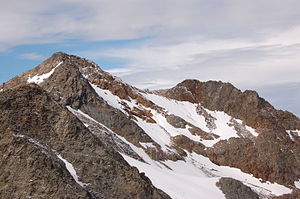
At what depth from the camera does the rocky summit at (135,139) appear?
56.3ft

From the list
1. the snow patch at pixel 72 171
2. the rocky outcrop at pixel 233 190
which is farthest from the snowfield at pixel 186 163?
the snow patch at pixel 72 171

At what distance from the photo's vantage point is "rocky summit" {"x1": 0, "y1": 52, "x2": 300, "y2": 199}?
56.3ft

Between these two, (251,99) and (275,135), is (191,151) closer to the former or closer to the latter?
(275,135)

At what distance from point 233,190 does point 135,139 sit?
16.9m

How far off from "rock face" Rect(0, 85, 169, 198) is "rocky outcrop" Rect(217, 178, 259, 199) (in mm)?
14750

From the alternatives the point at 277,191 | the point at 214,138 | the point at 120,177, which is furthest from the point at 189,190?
the point at 214,138

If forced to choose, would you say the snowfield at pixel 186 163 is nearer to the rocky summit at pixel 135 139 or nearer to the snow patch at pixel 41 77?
the rocky summit at pixel 135 139

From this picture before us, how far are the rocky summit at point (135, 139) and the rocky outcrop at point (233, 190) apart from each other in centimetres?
9

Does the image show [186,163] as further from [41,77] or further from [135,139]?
[41,77]

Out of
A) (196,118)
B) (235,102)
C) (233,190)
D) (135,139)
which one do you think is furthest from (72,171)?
(235,102)

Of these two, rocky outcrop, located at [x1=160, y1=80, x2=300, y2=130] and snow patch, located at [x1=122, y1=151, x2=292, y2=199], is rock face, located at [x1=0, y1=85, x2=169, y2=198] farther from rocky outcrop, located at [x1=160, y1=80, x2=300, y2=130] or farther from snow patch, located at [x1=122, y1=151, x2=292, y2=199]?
rocky outcrop, located at [x1=160, y1=80, x2=300, y2=130]

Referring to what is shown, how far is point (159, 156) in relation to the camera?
1800 inches

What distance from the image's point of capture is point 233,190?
34125mm

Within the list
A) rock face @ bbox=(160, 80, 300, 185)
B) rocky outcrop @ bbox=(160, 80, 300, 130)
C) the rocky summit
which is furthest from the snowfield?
rocky outcrop @ bbox=(160, 80, 300, 130)
